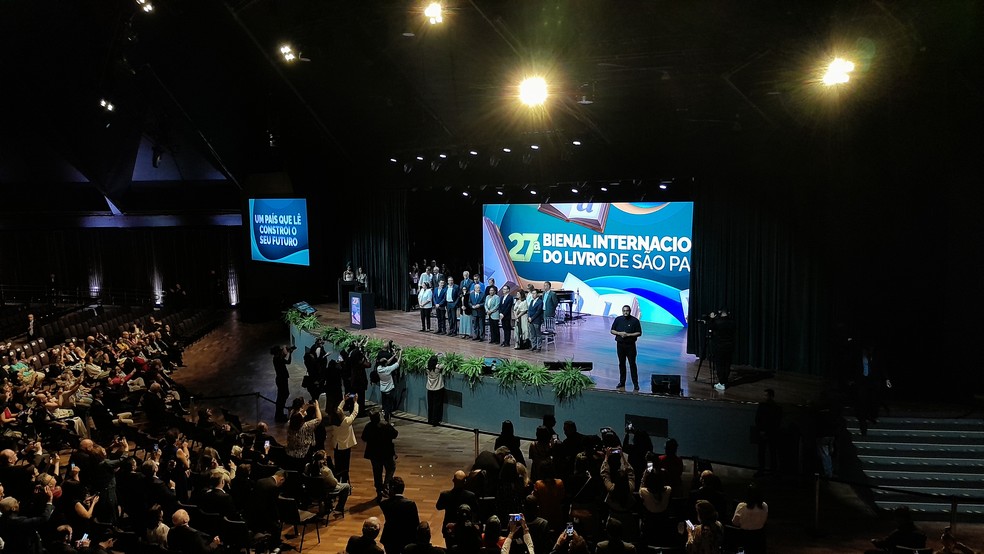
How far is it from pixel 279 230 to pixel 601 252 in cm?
1027

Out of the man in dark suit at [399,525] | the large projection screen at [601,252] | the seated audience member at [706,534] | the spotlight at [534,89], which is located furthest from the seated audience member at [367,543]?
the large projection screen at [601,252]

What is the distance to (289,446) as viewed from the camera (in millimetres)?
8336

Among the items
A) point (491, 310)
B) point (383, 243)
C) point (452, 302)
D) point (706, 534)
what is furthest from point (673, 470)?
point (383, 243)

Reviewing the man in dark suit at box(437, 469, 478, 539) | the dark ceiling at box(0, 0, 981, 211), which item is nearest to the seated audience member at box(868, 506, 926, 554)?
the man in dark suit at box(437, 469, 478, 539)

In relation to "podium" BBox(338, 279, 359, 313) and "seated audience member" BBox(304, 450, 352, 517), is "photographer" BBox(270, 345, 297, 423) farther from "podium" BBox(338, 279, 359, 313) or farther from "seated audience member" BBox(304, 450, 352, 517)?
"podium" BBox(338, 279, 359, 313)

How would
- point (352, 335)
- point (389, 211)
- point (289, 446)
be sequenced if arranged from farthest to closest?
point (389, 211) < point (352, 335) < point (289, 446)

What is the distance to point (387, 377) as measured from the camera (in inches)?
476

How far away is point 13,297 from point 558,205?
21285mm

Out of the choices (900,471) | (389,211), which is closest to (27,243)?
(389,211)

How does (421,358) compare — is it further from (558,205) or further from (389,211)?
(389,211)

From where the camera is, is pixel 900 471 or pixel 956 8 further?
pixel 900 471

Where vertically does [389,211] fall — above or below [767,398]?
above

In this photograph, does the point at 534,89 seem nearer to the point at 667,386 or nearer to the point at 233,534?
the point at 667,386

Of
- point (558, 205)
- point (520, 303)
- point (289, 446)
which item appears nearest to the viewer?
point (289, 446)
